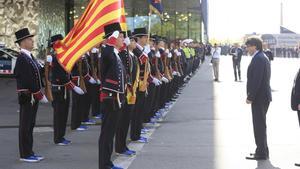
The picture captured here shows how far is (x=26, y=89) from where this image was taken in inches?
335

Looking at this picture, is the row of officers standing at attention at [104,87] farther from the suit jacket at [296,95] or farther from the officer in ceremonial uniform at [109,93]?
the suit jacket at [296,95]

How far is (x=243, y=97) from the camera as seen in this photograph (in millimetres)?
19016

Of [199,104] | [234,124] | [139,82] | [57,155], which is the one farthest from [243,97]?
[57,155]

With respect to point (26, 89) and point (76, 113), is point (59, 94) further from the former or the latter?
point (26, 89)

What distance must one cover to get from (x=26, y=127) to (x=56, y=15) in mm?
25399

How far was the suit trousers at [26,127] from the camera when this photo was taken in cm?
853

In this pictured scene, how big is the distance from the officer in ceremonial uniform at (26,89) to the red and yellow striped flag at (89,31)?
1040 mm

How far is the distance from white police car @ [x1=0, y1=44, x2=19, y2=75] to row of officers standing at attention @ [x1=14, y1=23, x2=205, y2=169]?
42.8 ft

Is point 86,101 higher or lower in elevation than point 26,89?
lower

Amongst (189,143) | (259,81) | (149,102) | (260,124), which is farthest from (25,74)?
(149,102)

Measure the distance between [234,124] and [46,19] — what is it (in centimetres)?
2027

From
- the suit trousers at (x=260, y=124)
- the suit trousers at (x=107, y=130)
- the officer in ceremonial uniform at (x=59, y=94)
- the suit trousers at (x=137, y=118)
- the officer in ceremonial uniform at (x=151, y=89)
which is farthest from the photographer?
the officer in ceremonial uniform at (x=151, y=89)

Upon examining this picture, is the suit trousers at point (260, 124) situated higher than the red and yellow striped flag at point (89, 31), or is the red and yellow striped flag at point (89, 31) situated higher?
the red and yellow striped flag at point (89, 31)

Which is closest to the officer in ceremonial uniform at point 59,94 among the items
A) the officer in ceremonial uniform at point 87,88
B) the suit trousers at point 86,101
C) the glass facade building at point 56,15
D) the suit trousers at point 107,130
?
the officer in ceremonial uniform at point 87,88
